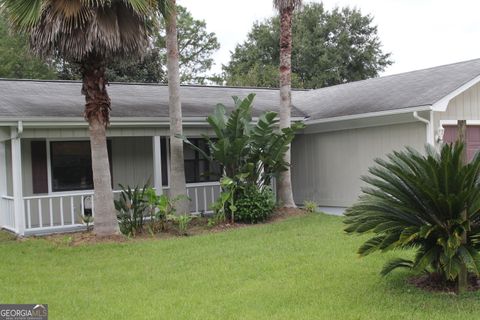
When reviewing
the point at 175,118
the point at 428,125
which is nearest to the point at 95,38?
the point at 175,118

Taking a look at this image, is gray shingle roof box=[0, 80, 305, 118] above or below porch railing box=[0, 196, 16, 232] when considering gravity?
above

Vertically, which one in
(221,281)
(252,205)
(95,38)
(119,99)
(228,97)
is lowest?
(221,281)

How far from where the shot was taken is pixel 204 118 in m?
14.1

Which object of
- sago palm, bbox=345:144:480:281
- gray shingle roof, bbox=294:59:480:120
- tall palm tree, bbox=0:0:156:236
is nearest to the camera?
sago palm, bbox=345:144:480:281

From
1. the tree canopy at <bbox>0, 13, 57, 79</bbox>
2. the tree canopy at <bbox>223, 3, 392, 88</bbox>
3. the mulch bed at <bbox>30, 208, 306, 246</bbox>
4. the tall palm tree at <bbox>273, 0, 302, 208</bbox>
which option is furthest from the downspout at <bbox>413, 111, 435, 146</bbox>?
the tree canopy at <bbox>0, 13, 57, 79</bbox>

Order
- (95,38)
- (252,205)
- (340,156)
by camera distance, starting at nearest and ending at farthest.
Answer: (95,38) < (252,205) < (340,156)

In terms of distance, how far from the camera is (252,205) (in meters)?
12.7

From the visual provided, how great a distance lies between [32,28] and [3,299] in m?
5.63

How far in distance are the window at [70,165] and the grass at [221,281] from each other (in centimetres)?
303

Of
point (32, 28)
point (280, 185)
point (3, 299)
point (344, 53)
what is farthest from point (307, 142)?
point (344, 53)

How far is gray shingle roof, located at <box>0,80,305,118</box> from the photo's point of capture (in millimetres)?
12531

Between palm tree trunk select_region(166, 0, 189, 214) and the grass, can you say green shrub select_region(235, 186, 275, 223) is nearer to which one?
palm tree trunk select_region(166, 0, 189, 214)

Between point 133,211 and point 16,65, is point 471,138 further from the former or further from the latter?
point 16,65

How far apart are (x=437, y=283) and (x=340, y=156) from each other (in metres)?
8.66
